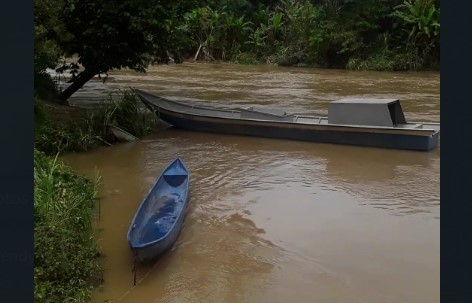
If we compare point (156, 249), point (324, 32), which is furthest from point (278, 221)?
point (324, 32)

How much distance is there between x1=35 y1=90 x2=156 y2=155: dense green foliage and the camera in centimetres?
962

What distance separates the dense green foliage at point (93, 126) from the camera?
962cm

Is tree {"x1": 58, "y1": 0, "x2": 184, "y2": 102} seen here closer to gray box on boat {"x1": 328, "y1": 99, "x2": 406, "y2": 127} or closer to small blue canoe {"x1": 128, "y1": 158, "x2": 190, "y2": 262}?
gray box on boat {"x1": 328, "y1": 99, "x2": 406, "y2": 127}

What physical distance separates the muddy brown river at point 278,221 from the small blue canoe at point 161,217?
0.76 ft

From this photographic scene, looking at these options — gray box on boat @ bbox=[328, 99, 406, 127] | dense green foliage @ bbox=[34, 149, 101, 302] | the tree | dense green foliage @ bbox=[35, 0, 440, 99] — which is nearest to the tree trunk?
dense green foliage @ bbox=[35, 0, 440, 99]

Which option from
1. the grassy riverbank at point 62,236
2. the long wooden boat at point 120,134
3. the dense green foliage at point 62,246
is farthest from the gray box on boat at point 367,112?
the dense green foliage at point 62,246

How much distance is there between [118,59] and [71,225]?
6513 millimetres

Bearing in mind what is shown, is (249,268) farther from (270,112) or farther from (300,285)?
(270,112)

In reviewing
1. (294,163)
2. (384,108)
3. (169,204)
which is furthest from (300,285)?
(384,108)

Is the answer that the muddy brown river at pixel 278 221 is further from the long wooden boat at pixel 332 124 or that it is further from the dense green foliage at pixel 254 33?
the dense green foliage at pixel 254 33

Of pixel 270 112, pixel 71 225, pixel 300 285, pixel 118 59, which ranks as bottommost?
pixel 300 285

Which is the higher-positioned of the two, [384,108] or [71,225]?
[384,108]

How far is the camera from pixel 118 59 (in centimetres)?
1126

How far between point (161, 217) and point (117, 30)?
570 centimetres
